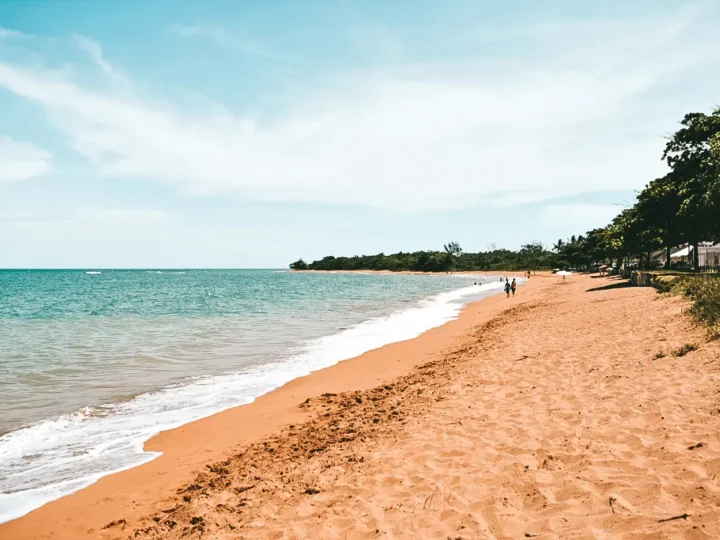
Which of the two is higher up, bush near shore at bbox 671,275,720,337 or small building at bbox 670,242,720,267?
small building at bbox 670,242,720,267

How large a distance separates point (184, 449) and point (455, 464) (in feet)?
15.0

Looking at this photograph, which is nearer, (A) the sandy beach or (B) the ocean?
(A) the sandy beach

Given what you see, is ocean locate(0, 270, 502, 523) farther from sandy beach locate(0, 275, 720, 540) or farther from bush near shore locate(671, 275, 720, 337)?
bush near shore locate(671, 275, 720, 337)

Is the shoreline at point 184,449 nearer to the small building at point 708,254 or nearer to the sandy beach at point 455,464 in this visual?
the sandy beach at point 455,464

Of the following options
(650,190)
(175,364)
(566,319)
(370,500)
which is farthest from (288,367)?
(650,190)

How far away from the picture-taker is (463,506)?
475 centimetres

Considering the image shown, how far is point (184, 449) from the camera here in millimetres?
7711

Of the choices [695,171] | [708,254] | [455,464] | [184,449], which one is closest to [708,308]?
[455,464]

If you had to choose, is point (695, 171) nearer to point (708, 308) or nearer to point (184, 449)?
point (708, 308)

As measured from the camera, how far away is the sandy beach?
4.46m

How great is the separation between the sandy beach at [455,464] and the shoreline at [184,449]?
31 mm

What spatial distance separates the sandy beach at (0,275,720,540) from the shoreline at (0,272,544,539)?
0.03 meters

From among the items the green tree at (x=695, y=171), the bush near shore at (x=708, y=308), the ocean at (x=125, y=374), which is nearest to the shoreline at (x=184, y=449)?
the ocean at (x=125, y=374)

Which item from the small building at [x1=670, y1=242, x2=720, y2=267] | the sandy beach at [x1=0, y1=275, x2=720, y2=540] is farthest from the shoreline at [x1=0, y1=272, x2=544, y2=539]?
the small building at [x1=670, y1=242, x2=720, y2=267]
